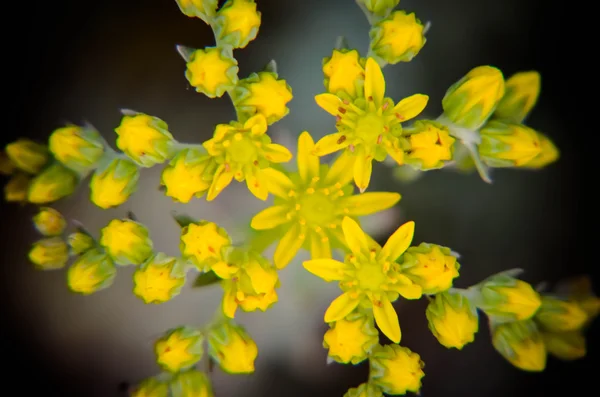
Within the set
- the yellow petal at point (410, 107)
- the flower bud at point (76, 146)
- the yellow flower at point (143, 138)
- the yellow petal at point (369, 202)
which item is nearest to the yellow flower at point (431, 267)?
the yellow petal at point (369, 202)

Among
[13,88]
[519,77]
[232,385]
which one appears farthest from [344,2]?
[232,385]

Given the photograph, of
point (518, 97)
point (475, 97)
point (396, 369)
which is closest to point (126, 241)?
point (396, 369)

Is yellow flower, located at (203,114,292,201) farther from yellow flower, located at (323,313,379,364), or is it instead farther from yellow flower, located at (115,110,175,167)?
yellow flower, located at (323,313,379,364)

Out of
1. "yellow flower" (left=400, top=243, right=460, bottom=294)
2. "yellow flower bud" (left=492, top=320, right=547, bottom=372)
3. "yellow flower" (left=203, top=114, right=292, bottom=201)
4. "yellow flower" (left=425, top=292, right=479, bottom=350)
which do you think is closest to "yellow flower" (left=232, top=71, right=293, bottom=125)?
"yellow flower" (left=203, top=114, right=292, bottom=201)

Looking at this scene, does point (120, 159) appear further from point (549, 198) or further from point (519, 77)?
point (549, 198)

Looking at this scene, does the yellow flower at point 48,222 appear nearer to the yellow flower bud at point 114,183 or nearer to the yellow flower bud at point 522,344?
the yellow flower bud at point 114,183

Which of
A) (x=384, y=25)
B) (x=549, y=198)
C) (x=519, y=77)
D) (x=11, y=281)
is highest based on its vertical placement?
(x=384, y=25)

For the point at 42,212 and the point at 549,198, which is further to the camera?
the point at 549,198
